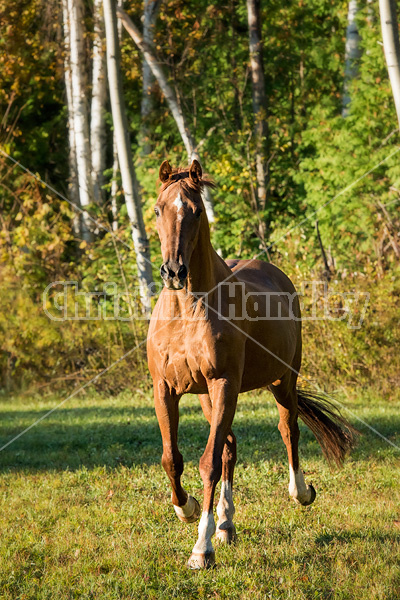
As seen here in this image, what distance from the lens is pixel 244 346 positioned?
14.6ft

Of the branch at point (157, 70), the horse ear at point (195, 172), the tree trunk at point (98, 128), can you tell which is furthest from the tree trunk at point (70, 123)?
the horse ear at point (195, 172)

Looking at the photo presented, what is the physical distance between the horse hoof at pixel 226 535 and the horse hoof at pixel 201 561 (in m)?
0.46

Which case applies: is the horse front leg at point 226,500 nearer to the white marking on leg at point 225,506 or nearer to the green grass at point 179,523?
the white marking on leg at point 225,506

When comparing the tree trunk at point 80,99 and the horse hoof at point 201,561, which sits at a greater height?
the tree trunk at point 80,99

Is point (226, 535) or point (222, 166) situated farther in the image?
point (222, 166)

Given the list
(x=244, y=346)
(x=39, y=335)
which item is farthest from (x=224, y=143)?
(x=244, y=346)

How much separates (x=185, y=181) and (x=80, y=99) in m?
11.9

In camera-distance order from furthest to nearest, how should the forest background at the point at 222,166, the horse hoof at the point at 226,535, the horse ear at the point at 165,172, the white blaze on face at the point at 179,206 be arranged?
1. the forest background at the point at 222,166
2. the horse hoof at the point at 226,535
3. the horse ear at the point at 165,172
4. the white blaze on face at the point at 179,206

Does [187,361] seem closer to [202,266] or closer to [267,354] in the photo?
[202,266]

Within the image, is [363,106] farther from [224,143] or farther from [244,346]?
[244,346]

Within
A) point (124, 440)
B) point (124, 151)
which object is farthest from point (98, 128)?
point (124, 440)

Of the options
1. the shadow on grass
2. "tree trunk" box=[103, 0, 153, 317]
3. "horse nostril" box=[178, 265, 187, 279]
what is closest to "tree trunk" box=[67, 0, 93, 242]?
"tree trunk" box=[103, 0, 153, 317]

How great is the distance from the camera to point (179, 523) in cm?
492

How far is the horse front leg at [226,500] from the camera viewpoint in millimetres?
4512
